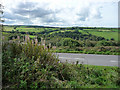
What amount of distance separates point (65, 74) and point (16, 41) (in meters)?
2.62

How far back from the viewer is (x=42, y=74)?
3.75m

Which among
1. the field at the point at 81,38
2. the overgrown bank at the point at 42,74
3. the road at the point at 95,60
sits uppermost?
the field at the point at 81,38

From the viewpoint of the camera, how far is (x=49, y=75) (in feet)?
12.8

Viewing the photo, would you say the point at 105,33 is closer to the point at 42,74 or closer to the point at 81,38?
the point at 81,38

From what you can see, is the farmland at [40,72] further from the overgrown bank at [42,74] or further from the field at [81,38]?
the field at [81,38]

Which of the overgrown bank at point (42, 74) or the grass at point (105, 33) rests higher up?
the grass at point (105, 33)

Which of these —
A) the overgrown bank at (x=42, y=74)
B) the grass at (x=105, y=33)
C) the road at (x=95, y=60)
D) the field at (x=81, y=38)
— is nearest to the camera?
the overgrown bank at (x=42, y=74)

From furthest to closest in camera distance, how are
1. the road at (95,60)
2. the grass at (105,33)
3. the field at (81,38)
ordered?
the grass at (105,33)
the field at (81,38)
the road at (95,60)

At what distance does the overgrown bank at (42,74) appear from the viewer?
11.7 ft

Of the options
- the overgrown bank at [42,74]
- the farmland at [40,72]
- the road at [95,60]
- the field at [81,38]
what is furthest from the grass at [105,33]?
the overgrown bank at [42,74]

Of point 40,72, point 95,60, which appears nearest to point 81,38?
point 95,60

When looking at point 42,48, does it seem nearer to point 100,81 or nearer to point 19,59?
point 19,59

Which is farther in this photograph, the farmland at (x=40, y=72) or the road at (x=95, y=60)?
the road at (x=95, y=60)

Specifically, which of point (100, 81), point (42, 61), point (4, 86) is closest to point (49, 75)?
point (42, 61)
